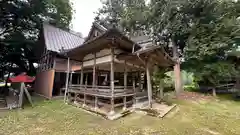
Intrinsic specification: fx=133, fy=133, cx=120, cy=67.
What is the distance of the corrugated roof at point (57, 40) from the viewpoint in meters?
11.8

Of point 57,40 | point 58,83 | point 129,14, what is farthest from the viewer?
point 129,14

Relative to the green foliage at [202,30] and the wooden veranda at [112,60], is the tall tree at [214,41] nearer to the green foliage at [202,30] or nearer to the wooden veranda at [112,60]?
the green foliage at [202,30]

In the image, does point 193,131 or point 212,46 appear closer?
point 193,131

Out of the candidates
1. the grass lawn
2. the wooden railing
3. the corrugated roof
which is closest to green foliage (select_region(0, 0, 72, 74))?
the corrugated roof

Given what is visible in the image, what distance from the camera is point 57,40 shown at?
13.0 metres

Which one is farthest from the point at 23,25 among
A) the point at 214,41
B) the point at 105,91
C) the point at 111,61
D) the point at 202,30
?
the point at 214,41

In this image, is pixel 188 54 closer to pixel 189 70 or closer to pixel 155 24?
pixel 189 70

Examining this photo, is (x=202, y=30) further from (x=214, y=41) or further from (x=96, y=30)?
(x=96, y=30)

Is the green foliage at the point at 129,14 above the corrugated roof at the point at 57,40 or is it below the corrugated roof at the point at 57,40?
above

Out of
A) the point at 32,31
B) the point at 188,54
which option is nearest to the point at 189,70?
the point at 188,54

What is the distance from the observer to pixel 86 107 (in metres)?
8.02

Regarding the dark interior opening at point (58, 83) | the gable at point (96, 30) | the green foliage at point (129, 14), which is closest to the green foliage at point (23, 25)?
the dark interior opening at point (58, 83)

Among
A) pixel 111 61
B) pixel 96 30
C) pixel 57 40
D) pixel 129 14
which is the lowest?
pixel 111 61

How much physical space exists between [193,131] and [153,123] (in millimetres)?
1443
